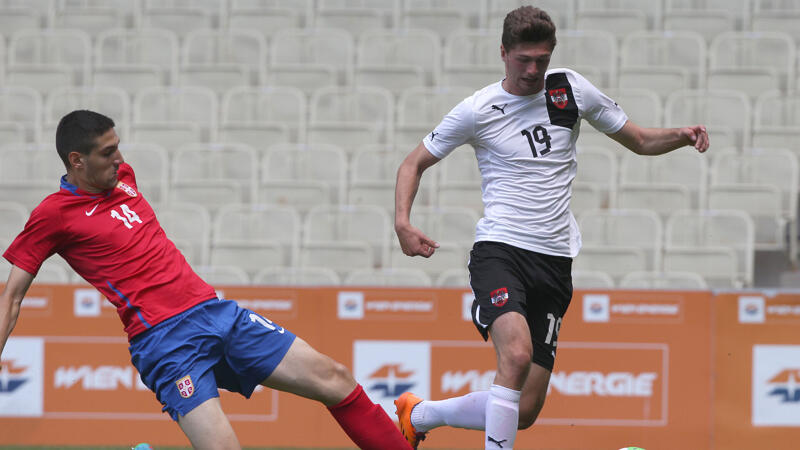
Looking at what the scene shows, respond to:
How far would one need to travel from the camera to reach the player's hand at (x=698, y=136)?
15.4 feet

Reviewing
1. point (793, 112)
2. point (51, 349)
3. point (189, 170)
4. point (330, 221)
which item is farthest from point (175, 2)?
point (793, 112)

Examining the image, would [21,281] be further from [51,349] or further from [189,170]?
[189,170]

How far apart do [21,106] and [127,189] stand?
7341 millimetres

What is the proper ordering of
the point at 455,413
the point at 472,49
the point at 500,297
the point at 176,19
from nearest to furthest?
the point at 500,297
the point at 455,413
the point at 472,49
the point at 176,19

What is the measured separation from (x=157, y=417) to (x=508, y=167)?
4071mm

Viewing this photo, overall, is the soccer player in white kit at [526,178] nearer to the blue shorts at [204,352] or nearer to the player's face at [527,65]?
the player's face at [527,65]

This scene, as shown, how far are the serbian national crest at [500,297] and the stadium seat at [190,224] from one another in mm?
5177

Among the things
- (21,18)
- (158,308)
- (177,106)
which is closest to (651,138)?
(158,308)

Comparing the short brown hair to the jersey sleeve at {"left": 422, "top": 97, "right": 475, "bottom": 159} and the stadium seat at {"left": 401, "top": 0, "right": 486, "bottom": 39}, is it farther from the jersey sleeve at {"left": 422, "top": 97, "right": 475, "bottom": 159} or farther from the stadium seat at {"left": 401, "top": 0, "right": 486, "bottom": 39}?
the stadium seat at {"left": 401, "top": 0, "right": 486, "bottom": 39}

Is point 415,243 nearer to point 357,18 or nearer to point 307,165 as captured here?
point 307,165

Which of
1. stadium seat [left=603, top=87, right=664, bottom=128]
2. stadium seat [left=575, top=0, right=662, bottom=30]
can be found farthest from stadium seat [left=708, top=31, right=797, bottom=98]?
stadium seat [left=603, top=87, right=664, bottom=128]

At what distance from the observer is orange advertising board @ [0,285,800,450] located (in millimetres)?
7441

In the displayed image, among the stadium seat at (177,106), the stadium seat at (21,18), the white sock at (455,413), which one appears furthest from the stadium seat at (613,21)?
the white sock at (455,413)

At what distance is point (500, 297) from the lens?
4523 millimetres
